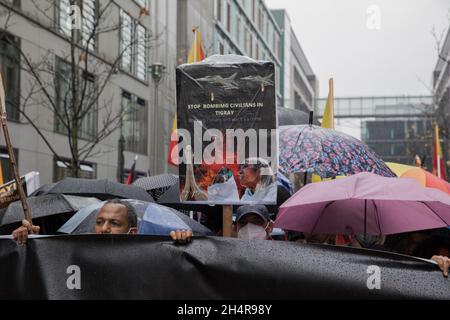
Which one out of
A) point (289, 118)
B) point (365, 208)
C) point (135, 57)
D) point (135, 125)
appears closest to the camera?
point (365, 208)

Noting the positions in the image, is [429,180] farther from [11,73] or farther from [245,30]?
[245,30]

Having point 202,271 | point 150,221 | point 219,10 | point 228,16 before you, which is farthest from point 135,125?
point 202,271

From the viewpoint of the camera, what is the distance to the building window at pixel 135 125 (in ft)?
89.5

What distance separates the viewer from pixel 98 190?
7477 mm

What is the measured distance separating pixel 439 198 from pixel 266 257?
4.58 ft

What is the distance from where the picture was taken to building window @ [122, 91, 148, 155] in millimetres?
27281

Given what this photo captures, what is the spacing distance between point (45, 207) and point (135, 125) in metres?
22.2

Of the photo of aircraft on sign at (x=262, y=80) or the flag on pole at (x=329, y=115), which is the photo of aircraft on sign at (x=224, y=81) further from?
the flag on pole at (x=329, y=115)

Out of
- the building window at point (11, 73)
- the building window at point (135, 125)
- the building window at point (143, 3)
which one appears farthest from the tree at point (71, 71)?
the building window at point (135, 125)

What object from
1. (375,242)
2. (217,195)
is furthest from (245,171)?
(375,242)

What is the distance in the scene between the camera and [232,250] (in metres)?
3.72

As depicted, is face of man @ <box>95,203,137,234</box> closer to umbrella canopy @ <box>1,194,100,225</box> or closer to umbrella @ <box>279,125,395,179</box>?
umbrella canopy @ <box>1,194,100,225</box>

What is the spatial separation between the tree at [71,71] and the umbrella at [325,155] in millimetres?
7351

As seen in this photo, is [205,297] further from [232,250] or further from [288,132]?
[288,132]
